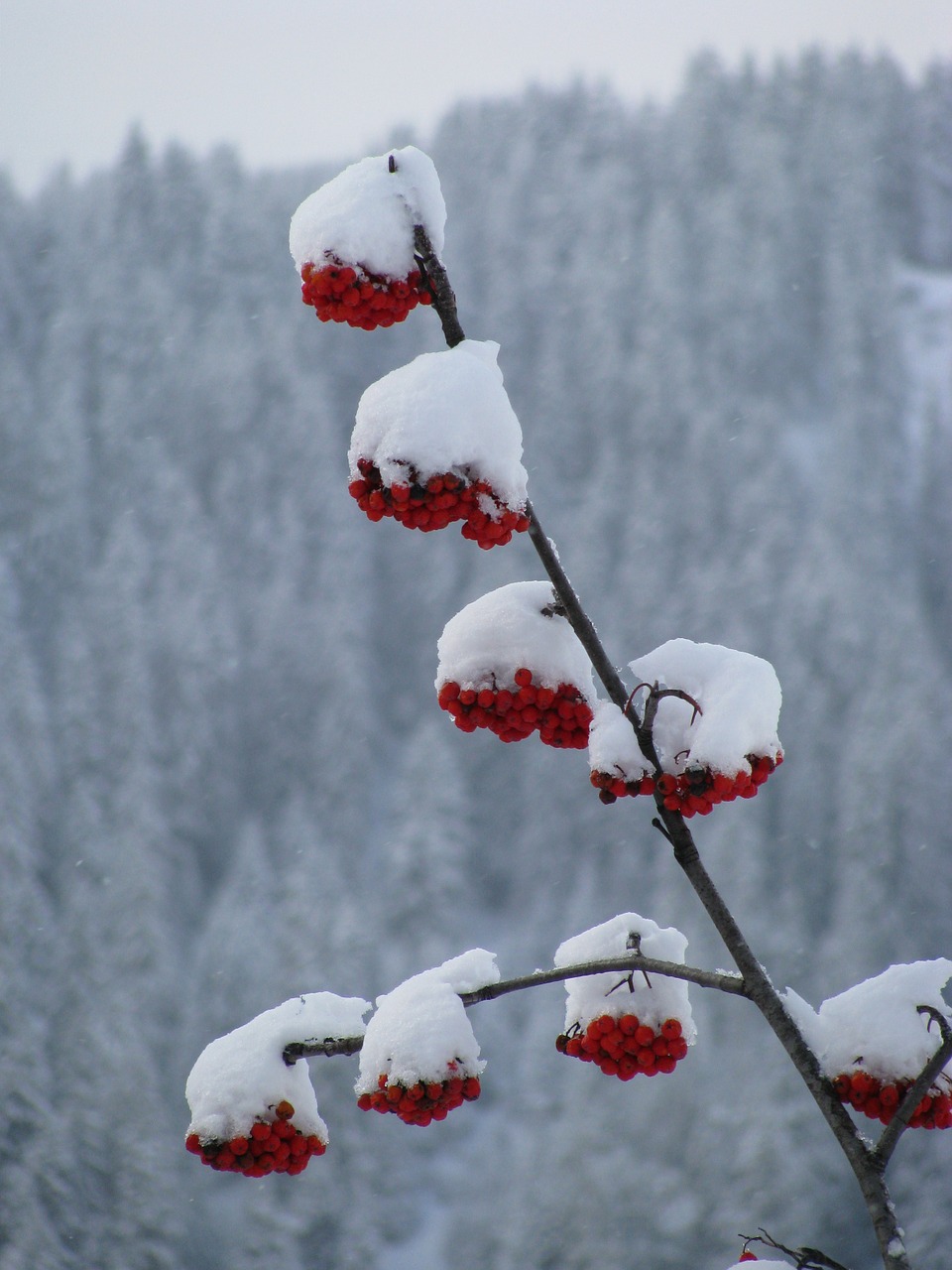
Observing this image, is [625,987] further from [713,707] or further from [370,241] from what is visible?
[370,241]

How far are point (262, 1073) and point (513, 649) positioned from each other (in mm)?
704

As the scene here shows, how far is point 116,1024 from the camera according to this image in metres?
19.1

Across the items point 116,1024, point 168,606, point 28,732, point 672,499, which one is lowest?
point 116,1024

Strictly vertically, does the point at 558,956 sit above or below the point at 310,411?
below

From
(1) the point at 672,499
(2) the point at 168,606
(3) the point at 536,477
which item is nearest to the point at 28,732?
(2) the point at 168,606

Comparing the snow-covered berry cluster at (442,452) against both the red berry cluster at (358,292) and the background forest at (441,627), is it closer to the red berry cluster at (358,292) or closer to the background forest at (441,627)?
the red berry cluster at (358,292)

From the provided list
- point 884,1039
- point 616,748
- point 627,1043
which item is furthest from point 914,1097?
point 616,748

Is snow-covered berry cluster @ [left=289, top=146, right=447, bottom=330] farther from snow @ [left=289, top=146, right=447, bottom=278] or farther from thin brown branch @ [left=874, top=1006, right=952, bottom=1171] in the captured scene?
thin brown branch @ [left=874, top=1006, right=952, bottom=1171]

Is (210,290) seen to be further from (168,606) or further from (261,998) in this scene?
(261,998)

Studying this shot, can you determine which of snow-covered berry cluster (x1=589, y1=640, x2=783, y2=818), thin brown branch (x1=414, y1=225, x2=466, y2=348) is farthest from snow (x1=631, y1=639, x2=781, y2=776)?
thin brown branch (x1=414, y1=225, x2=466, y2=348)

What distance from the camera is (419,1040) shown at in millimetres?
1459

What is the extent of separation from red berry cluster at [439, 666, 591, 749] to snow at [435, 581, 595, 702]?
0.01m

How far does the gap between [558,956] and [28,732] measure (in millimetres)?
23463

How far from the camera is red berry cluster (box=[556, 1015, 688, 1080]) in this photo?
1.60 meters
